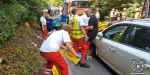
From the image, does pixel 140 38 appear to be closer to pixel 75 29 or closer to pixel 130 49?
pixel 130 49

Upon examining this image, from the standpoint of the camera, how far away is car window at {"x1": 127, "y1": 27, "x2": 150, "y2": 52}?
4.46 m

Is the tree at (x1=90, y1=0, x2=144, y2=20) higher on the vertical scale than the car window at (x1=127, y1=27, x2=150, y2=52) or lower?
higher

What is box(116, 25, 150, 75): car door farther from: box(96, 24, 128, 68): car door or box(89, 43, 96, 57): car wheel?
box(89, 43, 96, 57): car wheel

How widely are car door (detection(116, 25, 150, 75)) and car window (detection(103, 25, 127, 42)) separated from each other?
592 millimetres

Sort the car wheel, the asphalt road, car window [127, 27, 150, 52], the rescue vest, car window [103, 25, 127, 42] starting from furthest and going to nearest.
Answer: the car wheel
the rescue vest
the asphalt road
car window [103, 25, 127, 42]
car window [127, 27, 150, 52]

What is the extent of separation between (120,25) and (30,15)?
1071 centimetres

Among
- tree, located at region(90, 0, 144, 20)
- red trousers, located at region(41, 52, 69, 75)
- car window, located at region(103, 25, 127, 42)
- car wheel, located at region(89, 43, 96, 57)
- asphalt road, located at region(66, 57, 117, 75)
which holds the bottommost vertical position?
asphalt road, located at region(66, 57, 117, 75)

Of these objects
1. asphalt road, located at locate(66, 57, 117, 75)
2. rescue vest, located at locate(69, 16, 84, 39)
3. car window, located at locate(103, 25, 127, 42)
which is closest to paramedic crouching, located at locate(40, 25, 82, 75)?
car window, located at locate(103, 25, 127, 42)

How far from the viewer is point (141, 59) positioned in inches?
165

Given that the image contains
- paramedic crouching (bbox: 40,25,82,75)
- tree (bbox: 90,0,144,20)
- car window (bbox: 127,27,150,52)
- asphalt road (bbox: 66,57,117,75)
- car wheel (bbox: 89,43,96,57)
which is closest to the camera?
car window (bbox: 127,27,150,52)

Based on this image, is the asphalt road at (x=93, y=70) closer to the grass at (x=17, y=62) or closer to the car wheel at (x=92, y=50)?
the car wheel at (x=92, y=50)

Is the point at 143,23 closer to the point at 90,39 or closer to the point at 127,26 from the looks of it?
the point at 127,26

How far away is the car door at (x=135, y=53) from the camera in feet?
13.6

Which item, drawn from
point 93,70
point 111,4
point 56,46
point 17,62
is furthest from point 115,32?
point 111,4
